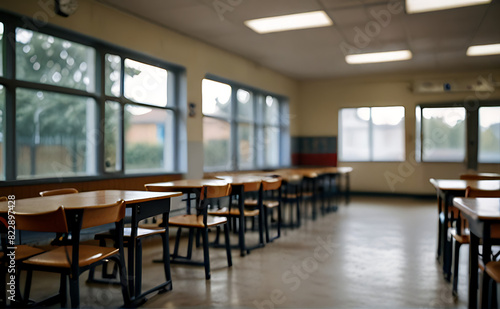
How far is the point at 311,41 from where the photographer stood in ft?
22.6

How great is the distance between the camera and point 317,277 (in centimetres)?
353

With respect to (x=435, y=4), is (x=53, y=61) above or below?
below

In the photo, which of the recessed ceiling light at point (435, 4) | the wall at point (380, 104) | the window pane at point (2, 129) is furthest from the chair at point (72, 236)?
the wall at point (380, 104)

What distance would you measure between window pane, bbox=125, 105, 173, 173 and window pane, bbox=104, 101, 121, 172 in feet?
0.57

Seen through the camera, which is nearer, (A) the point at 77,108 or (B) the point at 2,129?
(B) the point at 2,129

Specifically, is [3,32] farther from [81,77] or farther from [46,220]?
[46,220]

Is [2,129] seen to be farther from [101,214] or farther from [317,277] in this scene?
[317,277]

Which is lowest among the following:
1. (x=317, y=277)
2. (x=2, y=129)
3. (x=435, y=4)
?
(x=317, y=277)

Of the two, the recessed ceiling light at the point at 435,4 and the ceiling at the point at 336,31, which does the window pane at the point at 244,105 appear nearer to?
the ceiling at the point at 336,31

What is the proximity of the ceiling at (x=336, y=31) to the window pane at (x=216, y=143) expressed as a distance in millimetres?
1412

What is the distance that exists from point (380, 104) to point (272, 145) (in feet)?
9.66

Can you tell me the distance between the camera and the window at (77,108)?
4.07 meters

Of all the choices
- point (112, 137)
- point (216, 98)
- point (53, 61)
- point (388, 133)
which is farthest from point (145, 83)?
point (388, 133)

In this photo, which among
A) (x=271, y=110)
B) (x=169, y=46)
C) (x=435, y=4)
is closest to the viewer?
(x=435, y=4)
